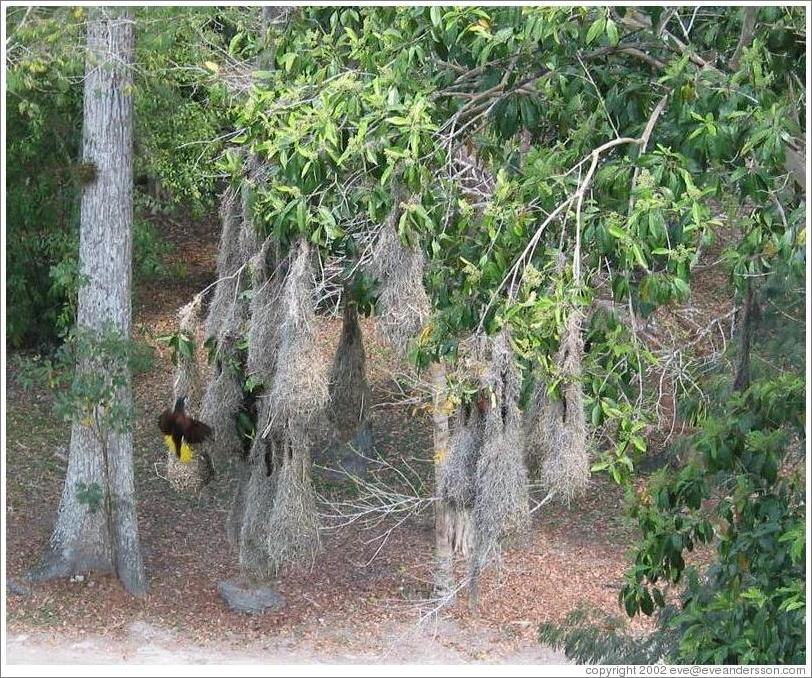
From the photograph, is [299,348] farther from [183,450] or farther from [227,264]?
[183,450]

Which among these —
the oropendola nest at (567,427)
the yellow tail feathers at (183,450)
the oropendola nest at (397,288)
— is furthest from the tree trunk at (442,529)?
the oropendola nest at (567,427)

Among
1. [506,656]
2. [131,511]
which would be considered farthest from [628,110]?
[131,511]

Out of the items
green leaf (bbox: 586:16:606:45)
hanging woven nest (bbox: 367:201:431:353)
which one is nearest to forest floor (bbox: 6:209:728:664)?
hanging woven nest (bbox: 367:201:431:353)

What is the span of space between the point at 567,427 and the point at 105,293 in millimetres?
6491

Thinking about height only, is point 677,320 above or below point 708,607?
above

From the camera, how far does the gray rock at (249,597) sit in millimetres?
11906

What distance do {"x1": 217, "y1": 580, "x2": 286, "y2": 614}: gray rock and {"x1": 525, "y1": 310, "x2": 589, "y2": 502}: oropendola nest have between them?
6.17 metres

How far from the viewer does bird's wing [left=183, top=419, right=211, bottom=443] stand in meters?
9.27

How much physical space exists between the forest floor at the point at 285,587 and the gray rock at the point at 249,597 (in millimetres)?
90

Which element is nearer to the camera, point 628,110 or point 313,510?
point 628,110

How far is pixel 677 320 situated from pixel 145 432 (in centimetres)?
677

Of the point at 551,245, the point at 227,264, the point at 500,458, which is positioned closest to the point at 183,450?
the point at 227,264

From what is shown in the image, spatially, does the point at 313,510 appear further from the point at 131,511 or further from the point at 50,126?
the point at 50,126

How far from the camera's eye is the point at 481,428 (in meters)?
7.44
